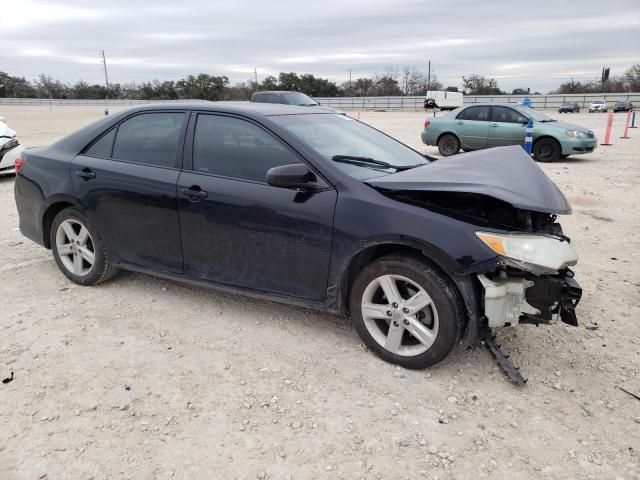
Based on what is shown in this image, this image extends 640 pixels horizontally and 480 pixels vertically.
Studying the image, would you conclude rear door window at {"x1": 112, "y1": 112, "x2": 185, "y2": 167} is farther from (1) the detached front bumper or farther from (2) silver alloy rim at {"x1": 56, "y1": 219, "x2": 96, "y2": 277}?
(1) the detached front bumper

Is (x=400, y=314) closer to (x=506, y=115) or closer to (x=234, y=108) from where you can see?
(x=234, y=108)

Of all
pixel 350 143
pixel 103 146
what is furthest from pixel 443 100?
pixel 103 146

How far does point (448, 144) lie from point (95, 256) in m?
11.2

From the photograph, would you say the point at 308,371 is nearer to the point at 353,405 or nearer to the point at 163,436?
the point at 353,405

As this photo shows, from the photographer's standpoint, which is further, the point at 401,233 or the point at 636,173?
the point at 636,173

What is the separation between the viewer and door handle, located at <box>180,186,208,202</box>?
3633 mm

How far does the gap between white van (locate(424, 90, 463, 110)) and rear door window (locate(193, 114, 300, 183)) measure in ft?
169

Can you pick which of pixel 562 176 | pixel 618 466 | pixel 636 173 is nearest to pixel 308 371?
pixel 618 466

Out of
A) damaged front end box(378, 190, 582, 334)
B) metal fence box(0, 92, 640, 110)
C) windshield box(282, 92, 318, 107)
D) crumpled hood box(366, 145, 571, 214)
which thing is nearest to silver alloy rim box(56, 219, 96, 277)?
crumpled hood box(366, 145, 571, 214)

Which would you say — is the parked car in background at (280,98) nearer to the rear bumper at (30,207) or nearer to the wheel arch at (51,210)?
the rear bumper at (30,207)

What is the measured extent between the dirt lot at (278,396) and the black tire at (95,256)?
0.39 ft

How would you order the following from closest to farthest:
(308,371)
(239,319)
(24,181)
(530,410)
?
(530,410) < (308,371) < (239,319) < (24,181)

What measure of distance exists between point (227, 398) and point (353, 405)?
0.72m

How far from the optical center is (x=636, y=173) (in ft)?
34.7
